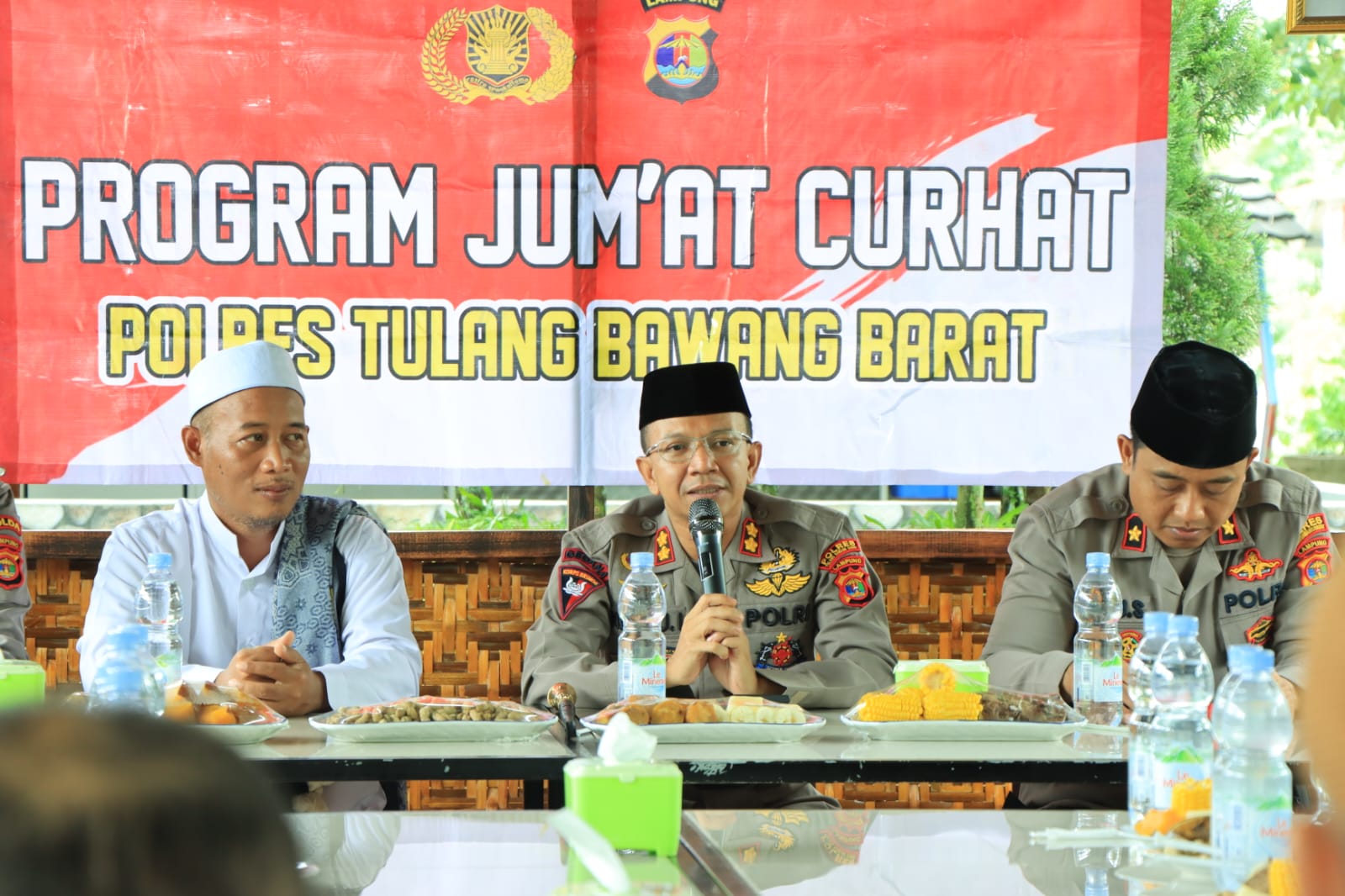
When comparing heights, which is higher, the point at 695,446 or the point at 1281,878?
the point at 695,446

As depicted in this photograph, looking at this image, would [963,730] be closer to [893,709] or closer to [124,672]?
[893,709]

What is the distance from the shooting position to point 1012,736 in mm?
2424

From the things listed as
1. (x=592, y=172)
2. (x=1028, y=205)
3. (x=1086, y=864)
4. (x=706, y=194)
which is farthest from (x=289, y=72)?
(x=1086, y=864)

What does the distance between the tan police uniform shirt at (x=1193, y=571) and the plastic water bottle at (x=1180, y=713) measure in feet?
3.38

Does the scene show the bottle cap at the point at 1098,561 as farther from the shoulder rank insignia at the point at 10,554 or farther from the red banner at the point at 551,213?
the shoulder rank insignia at the point at 10,554

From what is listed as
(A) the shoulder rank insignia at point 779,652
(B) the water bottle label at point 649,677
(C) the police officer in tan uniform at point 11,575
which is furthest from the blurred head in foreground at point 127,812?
(C) the police officer in tan uniform at point 11,575

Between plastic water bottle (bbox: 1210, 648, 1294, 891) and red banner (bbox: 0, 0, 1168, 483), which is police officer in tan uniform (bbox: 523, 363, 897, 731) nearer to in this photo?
red banner (bbox: 0, 0, 1168, 483)

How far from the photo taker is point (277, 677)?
→ 2.60 m

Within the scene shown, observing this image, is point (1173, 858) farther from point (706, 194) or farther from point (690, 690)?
point (706, 194)

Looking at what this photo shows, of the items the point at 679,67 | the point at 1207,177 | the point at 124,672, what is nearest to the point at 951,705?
the point at 124,672

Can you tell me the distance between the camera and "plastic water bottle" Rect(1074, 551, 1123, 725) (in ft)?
8.68

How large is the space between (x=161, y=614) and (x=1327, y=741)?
2517 millimetres

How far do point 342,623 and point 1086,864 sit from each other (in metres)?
1.93

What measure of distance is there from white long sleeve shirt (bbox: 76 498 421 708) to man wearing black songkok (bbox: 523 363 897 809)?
32 centimetres
